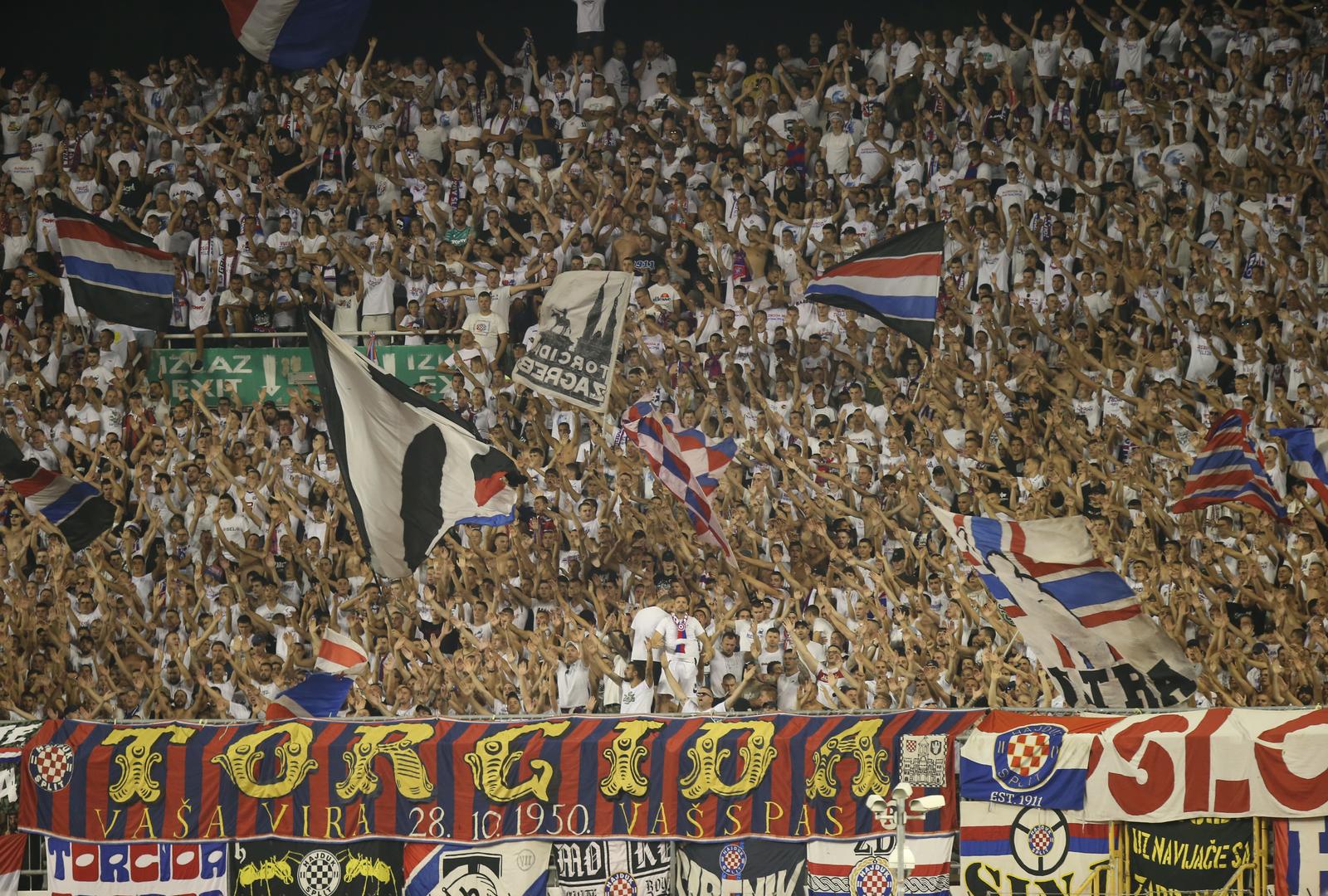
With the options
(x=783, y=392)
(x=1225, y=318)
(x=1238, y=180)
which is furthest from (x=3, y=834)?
(x=1238, y=180)

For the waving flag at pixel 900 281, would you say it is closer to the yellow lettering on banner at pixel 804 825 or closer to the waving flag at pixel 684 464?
the waving flag at pixel 684 464

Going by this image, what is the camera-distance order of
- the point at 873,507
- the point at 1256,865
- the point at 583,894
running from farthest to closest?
the point at 873,507, the point at 583,894, the point at 1256,865

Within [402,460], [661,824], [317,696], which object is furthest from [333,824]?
[402,460]

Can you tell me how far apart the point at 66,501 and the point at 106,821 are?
3327mm

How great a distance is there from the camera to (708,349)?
21781 millimetres

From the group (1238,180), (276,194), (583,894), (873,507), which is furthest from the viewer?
(276,194)

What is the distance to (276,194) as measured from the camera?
2495cm

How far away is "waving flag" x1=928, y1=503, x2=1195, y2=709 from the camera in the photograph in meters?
14.0

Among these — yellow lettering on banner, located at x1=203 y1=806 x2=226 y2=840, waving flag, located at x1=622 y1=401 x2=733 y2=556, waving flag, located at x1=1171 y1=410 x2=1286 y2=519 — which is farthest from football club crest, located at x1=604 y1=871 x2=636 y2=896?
waving flag, located at x1=1171 y1=410 x2=1286 y2=519

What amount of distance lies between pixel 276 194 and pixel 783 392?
8249mm

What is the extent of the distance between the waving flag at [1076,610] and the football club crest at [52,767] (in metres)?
7.74

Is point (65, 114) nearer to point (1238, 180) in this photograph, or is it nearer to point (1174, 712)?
point (1238, 180)

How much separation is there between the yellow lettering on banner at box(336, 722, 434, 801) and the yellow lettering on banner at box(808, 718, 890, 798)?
3245 millimetres

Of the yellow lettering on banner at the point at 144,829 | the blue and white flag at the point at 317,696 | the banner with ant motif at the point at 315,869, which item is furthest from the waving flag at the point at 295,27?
the banner with ant motif at the point at 315,869
